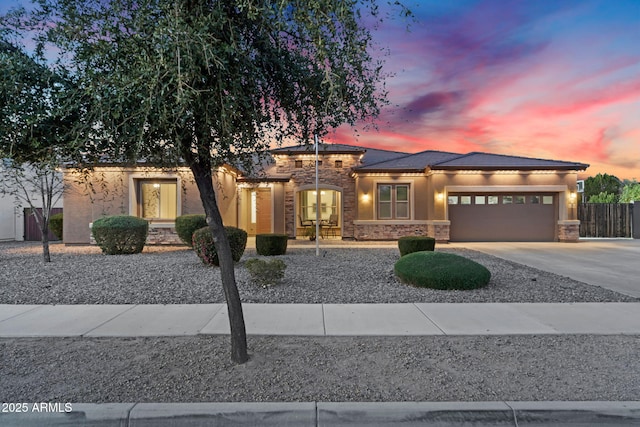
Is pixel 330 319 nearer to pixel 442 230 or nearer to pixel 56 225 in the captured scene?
pixel 442 230

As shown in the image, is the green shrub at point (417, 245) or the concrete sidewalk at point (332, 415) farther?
the green shrub at point (417, 245)

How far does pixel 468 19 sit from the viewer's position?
32.1 feet

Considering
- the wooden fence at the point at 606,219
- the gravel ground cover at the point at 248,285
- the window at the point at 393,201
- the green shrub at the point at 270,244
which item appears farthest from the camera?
the wooden fence at the point at 606,219

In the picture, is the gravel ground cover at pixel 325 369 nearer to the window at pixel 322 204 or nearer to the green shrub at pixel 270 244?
the green shrub at pixel 270 244

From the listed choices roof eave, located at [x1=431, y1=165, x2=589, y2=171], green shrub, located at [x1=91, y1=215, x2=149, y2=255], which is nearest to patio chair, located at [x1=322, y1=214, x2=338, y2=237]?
roof eave, located at [x1=431, y1=165, x2=589, y2=171]

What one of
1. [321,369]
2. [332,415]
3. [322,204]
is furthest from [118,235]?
[332,415]

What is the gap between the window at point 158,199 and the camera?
583 inches

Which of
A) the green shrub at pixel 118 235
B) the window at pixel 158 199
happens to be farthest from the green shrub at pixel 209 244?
the window at pixel 158 199

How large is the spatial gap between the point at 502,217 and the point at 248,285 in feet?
47.1

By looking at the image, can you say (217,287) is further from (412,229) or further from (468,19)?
(412,229)

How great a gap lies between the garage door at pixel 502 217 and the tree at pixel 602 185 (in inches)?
863

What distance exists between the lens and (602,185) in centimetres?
3338

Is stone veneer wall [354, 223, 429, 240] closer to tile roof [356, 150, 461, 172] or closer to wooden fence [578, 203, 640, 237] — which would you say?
tile roof [356, 150, 461, 172]

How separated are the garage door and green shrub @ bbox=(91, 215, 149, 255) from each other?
45.5ft
